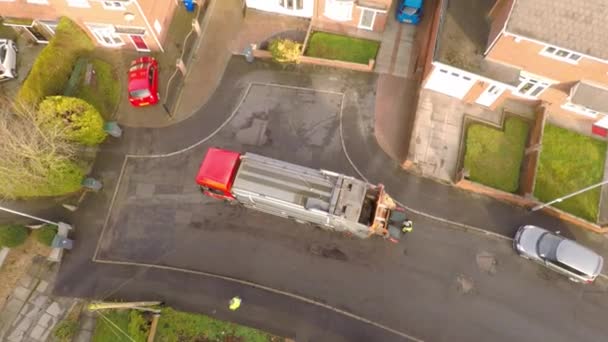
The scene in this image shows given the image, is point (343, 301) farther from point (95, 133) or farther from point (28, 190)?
point (28, 190)

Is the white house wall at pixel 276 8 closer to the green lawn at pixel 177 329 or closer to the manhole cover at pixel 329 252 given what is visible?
the manhole cover at pixel 329 252

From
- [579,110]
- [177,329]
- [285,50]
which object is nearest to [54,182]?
[177,329]

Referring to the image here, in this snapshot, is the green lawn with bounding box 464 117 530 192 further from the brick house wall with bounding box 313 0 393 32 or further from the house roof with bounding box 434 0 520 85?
the brick house wall with bounding box 313 0 393 32

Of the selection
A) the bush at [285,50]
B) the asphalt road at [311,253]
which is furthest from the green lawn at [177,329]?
the bush at [285,50]

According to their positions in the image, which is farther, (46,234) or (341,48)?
(341,48)

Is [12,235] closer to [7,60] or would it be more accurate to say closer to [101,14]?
[7,60]

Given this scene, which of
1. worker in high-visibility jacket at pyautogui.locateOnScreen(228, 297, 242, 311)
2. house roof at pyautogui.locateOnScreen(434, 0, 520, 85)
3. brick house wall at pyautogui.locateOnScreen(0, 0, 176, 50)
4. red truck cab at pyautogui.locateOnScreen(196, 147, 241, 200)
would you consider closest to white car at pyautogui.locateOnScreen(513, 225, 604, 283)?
house roof at pyautogui.locateOnScreen(434, 0, 520, 85)

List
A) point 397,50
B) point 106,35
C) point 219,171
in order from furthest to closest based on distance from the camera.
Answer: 1. point 397,50
2. point 106,35
3. point 219,171

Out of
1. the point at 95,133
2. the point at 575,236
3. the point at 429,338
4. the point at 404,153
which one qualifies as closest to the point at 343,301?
the point at 429,338
